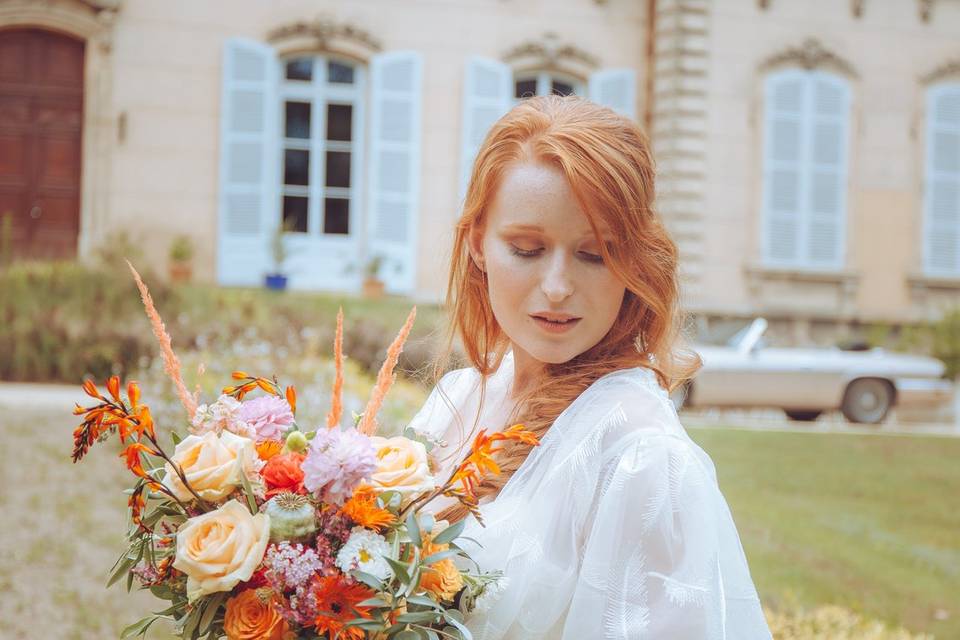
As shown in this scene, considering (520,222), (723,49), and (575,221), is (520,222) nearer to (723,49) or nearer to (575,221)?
(575,221)

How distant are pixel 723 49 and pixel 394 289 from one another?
16.9 feet

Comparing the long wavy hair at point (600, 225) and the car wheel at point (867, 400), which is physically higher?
the long wavy hair at point (600, 225)

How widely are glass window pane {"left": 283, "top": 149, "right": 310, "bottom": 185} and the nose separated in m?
11.7

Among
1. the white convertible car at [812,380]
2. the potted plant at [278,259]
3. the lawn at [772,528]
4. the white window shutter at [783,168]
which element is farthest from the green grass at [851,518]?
the potted plant at [278,259]

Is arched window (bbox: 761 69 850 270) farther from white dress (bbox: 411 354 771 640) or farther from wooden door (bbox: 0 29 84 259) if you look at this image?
white dress (bbox: 411 354 771 640)

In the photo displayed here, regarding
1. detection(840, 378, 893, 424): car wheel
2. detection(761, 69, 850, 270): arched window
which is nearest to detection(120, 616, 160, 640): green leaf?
detection(840, 378, 893, 424): car wheel

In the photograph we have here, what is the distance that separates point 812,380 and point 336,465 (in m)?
9.59

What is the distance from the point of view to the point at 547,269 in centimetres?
172

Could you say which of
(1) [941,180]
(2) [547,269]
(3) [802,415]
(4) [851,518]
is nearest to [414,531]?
(2) [547,269]

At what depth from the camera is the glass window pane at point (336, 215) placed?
1309cm

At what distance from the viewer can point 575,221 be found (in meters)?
1.69

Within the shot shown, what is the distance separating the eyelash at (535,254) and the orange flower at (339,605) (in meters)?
0.61

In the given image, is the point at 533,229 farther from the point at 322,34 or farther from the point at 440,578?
the point at 322,34

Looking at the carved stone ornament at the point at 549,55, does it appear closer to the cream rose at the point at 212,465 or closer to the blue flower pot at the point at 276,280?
the blue flower pot at the point at 276,280
